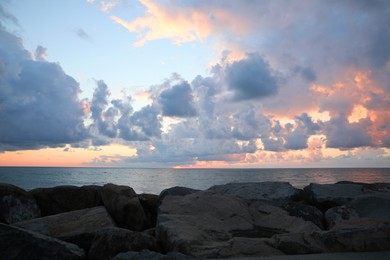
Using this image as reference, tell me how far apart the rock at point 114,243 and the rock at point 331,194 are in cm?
540

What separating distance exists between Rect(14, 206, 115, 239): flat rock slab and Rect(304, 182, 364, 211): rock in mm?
5335

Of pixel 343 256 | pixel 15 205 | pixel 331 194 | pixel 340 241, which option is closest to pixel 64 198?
pixel 15 205

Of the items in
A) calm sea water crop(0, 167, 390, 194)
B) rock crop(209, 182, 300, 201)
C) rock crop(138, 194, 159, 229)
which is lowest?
calm sea water crop(0, 167, 390, 194)

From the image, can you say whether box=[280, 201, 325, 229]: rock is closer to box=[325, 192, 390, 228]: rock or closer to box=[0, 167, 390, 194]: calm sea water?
box=[325, 192, 390, 228]: rock

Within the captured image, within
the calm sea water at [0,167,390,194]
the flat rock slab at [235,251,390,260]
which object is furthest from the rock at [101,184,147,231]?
the calm sea water at [0,167,390,194]

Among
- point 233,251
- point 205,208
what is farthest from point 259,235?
point 233,251

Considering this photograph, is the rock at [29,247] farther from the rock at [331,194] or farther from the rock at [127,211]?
the rock at [331,194]

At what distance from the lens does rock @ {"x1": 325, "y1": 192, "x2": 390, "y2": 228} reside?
6766mm

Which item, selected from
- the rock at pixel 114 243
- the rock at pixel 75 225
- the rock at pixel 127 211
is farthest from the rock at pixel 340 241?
the rock at pixel 127 211

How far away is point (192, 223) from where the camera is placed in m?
5.47

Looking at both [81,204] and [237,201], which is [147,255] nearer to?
[237,201]

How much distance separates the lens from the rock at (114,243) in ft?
14.3

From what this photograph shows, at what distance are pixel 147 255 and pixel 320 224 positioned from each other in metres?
4.51

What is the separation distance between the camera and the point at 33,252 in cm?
418
